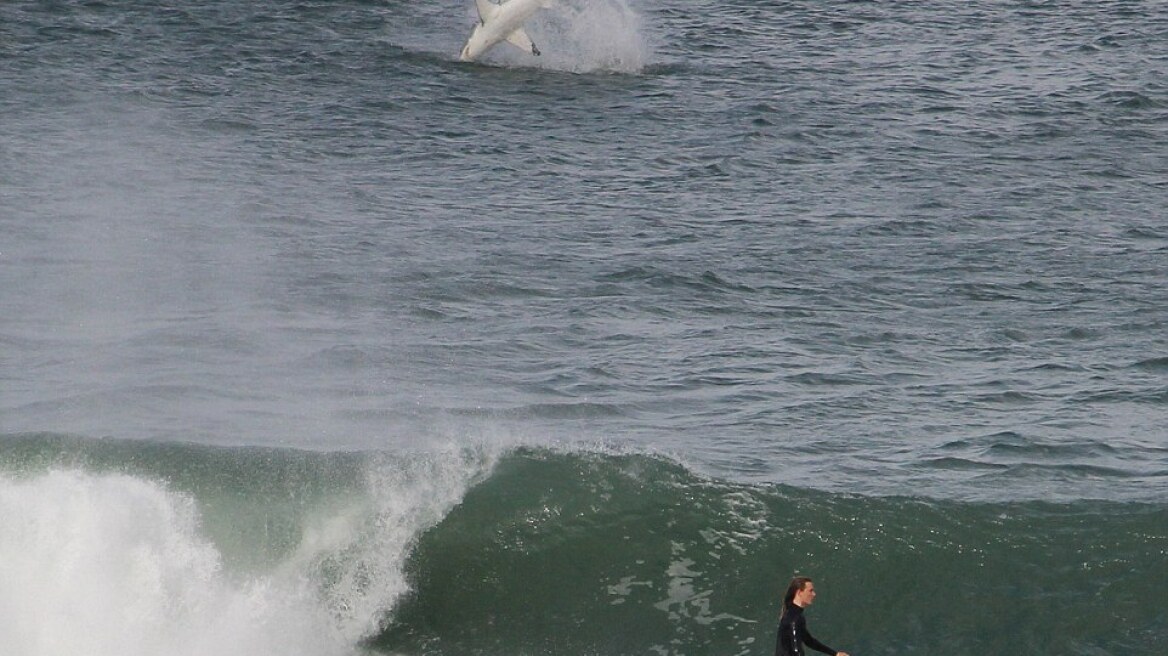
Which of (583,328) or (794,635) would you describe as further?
(583,328)

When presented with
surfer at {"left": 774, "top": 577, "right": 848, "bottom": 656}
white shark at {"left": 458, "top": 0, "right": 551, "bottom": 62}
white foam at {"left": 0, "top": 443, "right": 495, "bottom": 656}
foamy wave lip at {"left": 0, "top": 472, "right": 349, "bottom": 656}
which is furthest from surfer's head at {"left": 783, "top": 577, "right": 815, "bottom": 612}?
white shark at {"left": 458, "top": 0, "right": 551, "bottom": 62}

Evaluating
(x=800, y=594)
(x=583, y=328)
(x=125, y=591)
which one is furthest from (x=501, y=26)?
(x=800, y=594)

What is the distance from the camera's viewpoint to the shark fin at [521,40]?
131ft

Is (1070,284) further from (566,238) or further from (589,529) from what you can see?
(589,529)

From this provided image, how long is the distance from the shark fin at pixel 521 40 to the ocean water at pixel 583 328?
69cm

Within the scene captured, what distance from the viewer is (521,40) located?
4016cm

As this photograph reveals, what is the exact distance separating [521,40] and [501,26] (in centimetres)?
A: 93

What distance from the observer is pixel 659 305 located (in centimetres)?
2530

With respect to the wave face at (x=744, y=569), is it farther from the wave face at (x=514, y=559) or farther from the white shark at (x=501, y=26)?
Result: the white shark at (x=501, y=26)

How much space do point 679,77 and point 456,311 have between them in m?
16.4

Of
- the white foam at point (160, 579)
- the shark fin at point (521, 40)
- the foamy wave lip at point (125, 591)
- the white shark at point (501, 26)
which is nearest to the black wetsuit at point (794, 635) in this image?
the white foam at point (160, 579)

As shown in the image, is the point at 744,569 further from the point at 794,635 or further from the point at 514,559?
the point at 794,635

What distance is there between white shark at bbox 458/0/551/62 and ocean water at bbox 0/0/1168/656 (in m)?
0.80

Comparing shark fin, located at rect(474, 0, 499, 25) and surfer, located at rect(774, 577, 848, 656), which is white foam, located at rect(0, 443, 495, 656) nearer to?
surfer, located at rect(774, 577, 848, 656)
